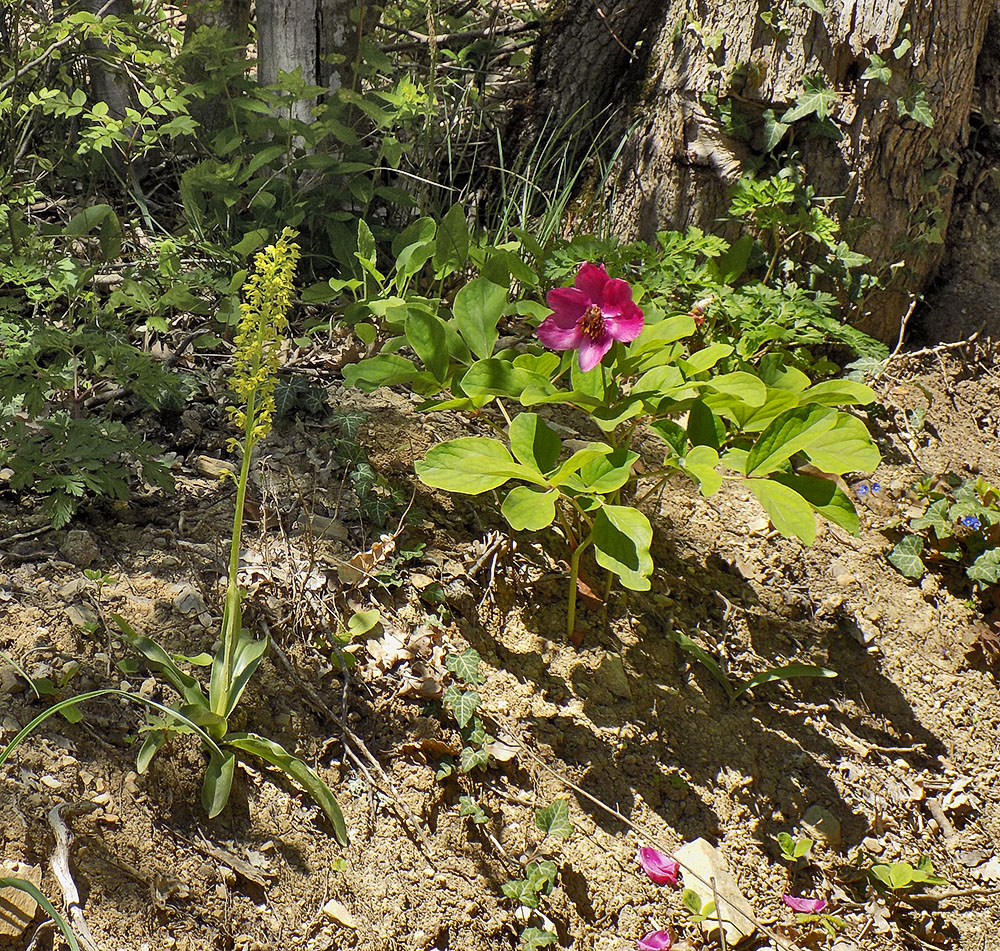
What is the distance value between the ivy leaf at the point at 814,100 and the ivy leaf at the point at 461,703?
225 centimetres

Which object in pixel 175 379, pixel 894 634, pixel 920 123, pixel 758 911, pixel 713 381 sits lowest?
pixel 758 911

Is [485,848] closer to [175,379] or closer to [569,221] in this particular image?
[175,379]

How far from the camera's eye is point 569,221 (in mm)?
3561

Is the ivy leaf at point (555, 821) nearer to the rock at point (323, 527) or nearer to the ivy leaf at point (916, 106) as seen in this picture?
the rock at point (323, 527)

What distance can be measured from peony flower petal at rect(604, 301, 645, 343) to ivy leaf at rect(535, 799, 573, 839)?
3.59ft

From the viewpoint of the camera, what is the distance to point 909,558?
2838 mm

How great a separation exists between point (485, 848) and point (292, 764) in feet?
1.67

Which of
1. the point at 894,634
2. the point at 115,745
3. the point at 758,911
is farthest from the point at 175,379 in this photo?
the point at 894,634

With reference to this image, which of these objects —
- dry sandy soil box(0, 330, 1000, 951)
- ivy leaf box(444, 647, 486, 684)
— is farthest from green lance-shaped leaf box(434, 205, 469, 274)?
ivy leaf box(444, 647, 486, 684)

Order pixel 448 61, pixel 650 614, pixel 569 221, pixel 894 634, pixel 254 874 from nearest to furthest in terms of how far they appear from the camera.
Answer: pixel 254 874 < pixel 650 614 < pixel 894 634 < pixel 569 221 < pixel 448 61

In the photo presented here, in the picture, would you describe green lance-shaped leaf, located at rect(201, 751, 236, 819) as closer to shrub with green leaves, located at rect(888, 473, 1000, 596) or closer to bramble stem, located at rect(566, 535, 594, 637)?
bramble stem, located at rect(566, 535, 594, 637)

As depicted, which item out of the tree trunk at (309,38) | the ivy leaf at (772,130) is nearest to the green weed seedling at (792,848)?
the ivy leaf at (772,130)

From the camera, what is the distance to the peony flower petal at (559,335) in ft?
7.16

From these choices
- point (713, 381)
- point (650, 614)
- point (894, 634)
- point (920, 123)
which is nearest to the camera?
point (713, 381)
